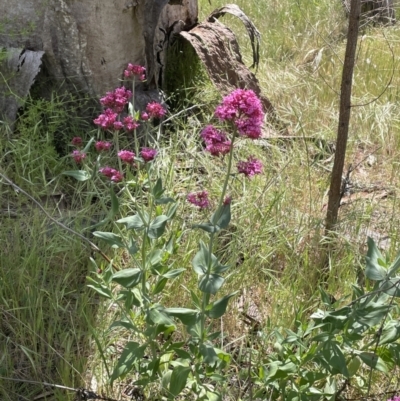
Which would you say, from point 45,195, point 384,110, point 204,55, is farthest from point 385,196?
point 45,195

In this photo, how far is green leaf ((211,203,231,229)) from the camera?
165 cm

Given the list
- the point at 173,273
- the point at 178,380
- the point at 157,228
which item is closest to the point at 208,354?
the point at 178,380

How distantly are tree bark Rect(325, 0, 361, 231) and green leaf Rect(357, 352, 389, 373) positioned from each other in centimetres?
80

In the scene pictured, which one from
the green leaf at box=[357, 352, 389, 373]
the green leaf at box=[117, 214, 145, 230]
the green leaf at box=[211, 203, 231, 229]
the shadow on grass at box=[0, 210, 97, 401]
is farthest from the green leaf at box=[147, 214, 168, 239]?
the green leaf at box=[357, 352, 389, 373]

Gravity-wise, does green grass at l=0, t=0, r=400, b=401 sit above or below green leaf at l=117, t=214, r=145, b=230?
below

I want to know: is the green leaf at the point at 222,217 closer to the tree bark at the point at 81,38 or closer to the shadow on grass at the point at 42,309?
the shadow on grass at the point at 42,309

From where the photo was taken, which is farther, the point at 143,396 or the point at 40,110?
the point at 40,110

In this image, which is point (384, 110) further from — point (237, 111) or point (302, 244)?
point (237, 111)

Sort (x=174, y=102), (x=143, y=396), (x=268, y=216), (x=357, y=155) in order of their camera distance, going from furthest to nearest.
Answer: (x=174, y=102), (x=357, y=155), (x=268, y=216), (x=143, y=396)

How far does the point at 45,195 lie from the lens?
291 centimetres

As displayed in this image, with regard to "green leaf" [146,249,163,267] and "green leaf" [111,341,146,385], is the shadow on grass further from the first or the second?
"green leaf" [146,249,163,267]

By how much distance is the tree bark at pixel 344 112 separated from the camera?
2.37m

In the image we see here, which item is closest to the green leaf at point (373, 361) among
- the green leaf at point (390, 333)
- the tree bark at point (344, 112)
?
the green leaf at point (390, 333)

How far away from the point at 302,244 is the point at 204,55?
1428mm
